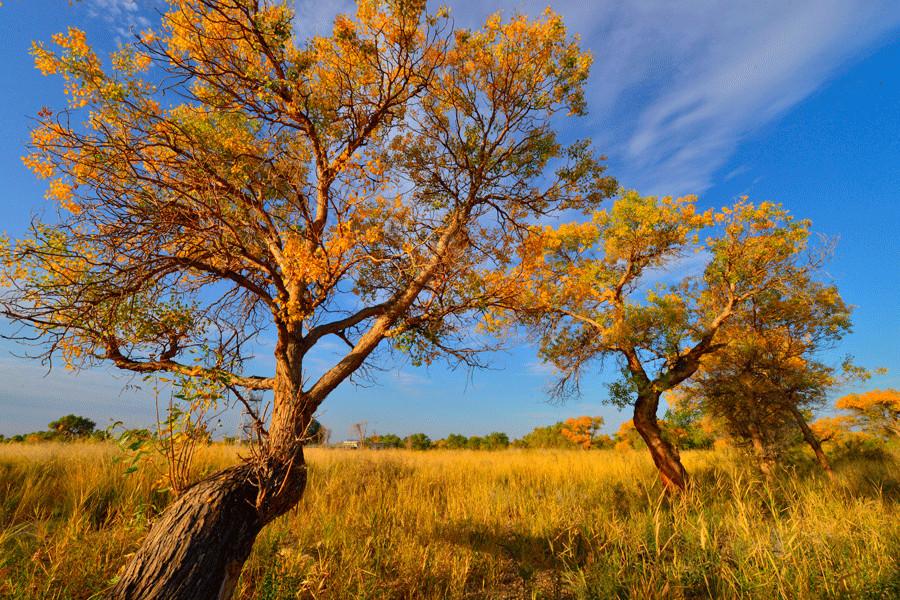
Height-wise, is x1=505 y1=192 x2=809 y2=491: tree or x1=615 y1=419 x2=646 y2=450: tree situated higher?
x1=505 y1=192 x2=809 y2=491: tree

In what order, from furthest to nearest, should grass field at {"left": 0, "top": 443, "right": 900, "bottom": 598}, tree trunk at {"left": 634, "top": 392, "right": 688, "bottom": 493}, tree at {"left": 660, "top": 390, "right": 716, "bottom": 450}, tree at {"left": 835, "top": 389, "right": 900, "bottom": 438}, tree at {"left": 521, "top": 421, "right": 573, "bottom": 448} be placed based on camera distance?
tree at {"left": 521, "top": 421, "right": 573, "bottom": 448}, tree at {"left": 835, "top": 389, "right": 900, "bottom": 438}, tree at {"left": 660, "top": 390, "right": 716, "bottom": 450}, tree trunk at {"left": 634, "top": 392, "right": 688, "bottom": 493}, grass field at {"left": 0, "top": 443, "right": 900, "bottom": 598}

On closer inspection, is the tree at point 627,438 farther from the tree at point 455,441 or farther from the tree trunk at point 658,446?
the tree trunk at point 658,446

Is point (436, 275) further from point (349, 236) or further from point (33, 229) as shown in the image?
point (33, 229)

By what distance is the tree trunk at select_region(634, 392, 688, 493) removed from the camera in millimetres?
9016

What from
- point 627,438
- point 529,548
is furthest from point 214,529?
point 627,438

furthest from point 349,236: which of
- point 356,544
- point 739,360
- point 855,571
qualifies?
point 739,360

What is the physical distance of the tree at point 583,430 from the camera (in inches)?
1211

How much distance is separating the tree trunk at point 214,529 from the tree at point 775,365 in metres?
11.9

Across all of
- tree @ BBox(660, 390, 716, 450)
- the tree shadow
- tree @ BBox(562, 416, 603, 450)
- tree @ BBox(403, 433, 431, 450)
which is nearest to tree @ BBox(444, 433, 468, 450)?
tree @ BBox(403, 433, 431, 450)

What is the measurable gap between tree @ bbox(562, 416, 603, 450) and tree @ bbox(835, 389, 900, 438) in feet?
49.8

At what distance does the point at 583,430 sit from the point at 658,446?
78.7ft

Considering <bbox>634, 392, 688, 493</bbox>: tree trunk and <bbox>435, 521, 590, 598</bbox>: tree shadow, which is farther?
<bbox>634, 392, 688, 493</bbox>: tree trunk

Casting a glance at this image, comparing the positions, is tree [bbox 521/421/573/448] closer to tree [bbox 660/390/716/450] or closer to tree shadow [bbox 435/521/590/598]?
tree [bbox 660/390/716/450]

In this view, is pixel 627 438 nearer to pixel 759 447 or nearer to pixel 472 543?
pixel 759 447
